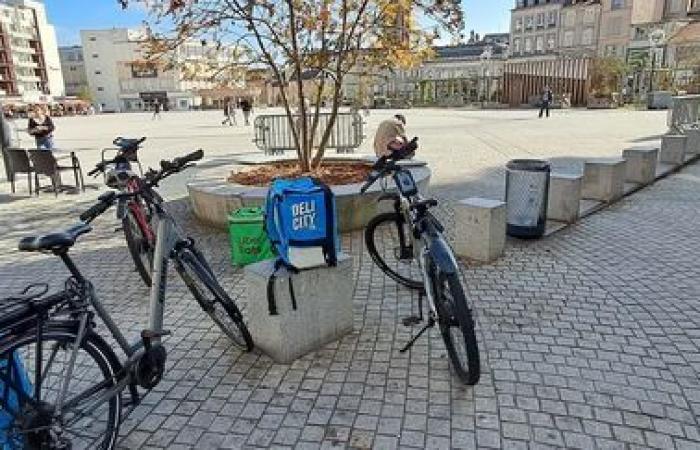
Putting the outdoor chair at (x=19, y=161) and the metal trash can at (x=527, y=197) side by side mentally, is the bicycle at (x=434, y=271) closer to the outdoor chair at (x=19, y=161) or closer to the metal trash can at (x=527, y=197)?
the metal trash can at (x=527, y=197)

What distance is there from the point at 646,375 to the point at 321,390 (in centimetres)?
196

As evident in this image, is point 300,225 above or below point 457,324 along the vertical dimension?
above

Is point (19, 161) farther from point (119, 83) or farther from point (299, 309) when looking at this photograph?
point (119, 83)

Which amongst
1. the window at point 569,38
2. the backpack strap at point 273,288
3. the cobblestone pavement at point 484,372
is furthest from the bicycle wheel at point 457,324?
the window at point 569,38

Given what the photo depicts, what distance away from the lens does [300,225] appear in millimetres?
3021

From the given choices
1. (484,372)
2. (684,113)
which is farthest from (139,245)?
(684,113)

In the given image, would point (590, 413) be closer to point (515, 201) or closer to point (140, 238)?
point (515, 201)

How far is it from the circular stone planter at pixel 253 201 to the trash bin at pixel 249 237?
100 centimetres

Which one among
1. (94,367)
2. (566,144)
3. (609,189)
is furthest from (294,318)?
(566,144)

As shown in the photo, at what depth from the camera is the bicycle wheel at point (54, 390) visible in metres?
2.09

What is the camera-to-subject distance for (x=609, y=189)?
7.19 meters

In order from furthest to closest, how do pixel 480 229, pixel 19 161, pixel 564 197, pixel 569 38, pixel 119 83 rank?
1. pixel 119 83
2. pixel 569 38
3. pixel 19 161
4. pixel 564 197
5. pixel 480 229

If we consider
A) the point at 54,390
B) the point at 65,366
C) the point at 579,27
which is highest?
the point at 579,27

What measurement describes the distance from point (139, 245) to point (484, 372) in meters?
3.13
